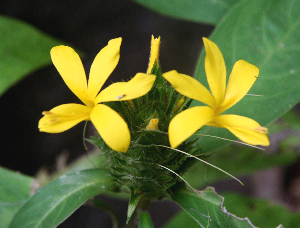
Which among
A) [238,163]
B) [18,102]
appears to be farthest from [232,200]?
[18,102]

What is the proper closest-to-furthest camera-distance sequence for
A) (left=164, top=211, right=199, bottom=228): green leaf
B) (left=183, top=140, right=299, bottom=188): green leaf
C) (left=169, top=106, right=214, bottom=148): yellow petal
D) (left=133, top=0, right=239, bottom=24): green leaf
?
(left=169, top=106, right=214, bottom=148): yellow petal → (left=133, top=0, right=239, bottom=24): green leaf → (left=164, top=211, right=199, bottom=228): green leaf → (left=183, top=140, right=299, bottom=188): green leaf

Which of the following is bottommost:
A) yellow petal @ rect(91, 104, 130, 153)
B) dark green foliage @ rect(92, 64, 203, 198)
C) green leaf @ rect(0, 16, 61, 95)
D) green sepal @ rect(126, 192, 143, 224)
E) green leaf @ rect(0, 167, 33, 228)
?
green leaf @ rect(0, 167, 33, 228)

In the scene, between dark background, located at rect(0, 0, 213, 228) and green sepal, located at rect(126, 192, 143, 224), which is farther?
dark background, located at rect(0, 0, 213, 228)

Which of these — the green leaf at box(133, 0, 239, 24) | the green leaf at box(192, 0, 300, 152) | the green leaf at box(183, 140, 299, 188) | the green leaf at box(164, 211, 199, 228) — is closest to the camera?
the green leaf at box(192, 0, 300, 152)

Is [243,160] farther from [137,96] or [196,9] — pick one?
[137,96]

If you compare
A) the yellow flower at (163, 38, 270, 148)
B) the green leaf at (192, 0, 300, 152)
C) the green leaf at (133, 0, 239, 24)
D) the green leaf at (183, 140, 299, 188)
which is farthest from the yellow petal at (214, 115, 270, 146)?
the green leaf at (183, 140, 299, 188)

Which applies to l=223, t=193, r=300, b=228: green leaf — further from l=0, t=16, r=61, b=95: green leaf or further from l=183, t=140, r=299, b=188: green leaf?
l=0, t=16, r=61, b=95: green leaf

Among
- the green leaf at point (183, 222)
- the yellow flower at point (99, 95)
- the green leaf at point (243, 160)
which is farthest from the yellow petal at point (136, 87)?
the green leaf at point (243, 160)
